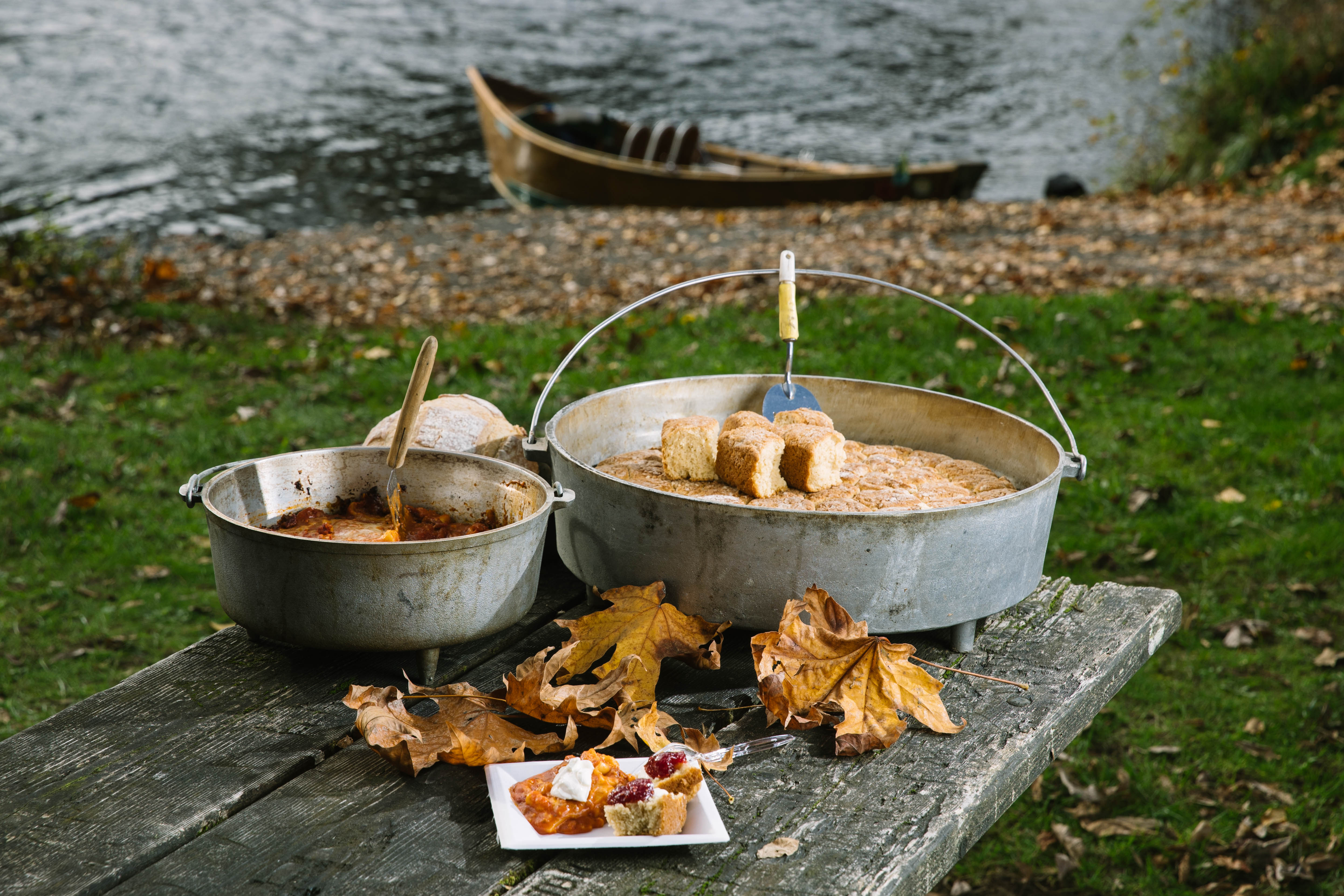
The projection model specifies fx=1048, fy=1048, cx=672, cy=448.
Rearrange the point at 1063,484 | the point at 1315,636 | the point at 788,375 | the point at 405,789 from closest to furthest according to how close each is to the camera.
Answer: the point at 405,789 → the point at 788,375 → the point at 1315,636 → the point at 1063,484

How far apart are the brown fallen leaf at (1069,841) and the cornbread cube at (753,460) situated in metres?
1.68

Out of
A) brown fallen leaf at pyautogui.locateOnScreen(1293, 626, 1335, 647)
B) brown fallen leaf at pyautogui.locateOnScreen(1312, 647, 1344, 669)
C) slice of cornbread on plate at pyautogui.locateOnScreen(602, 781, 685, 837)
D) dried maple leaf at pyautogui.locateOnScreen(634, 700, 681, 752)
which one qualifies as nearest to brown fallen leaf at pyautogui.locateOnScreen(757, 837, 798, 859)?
slice of cornbread on plate at pyautogui.locateOnScreen(602, 781, 685, 837)

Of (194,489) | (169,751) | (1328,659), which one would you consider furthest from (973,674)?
(1328,659)

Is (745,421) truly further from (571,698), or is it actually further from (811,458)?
(571,698)

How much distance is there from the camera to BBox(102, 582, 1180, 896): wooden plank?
1.37 meters

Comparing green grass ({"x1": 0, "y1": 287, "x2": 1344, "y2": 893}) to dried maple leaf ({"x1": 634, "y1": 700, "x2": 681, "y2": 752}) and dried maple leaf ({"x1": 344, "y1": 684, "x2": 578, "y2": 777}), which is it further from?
dried maple leaf ({"x1": 344, "y1": 684, "x2": 578, "y2": 777})

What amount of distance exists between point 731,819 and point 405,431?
0.96m

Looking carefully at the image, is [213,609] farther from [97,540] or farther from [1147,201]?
[1147,201]

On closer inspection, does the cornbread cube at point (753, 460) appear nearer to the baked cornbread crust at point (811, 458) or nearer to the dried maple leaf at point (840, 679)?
the baked cornbread crust at point (811, 458)

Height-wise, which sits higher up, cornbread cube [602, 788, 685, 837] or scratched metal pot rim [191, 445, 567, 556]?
scratched metal pot rim [191, 445, 567, 556]

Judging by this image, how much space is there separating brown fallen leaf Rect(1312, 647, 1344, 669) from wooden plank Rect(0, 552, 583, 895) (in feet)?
9.88

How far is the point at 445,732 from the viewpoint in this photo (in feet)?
5.40

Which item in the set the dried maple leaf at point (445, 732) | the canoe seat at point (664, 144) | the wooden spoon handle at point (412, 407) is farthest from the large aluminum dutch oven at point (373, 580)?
the canoe seat at point (664, 144)

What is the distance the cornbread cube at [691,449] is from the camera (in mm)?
2156
